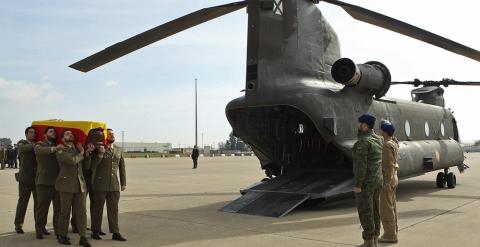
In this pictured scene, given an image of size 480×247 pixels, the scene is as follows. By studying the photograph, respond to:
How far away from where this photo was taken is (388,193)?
6.14 metres

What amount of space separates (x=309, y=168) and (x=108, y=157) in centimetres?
570

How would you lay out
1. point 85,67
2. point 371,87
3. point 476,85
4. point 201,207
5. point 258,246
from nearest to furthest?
point 258,246 < point 85,67 < point 201,207 < point 371,87 < point 476,85

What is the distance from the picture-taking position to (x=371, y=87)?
10.2 metres

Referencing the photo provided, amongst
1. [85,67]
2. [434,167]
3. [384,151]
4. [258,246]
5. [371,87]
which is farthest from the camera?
[434,167]

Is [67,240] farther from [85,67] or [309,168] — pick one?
[309,168]

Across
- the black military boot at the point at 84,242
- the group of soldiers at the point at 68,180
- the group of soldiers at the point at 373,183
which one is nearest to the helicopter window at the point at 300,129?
the group of soldiers at the point at 373,183

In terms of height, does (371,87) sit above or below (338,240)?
above

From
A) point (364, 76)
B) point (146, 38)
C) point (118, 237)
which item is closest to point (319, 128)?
point (364, 76)

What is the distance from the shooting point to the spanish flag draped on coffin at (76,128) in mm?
6357

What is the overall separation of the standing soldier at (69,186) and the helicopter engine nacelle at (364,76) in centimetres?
585

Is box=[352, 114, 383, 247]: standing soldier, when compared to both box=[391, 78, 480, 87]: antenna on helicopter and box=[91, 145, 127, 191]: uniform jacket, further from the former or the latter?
box=[391, 78, 480, 87]: antenna on helicopter

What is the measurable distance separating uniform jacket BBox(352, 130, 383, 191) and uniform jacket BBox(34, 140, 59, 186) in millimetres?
4230

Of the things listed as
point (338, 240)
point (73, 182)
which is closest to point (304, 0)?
point (338, 240)

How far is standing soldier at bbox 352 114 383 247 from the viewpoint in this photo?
5.49 m
